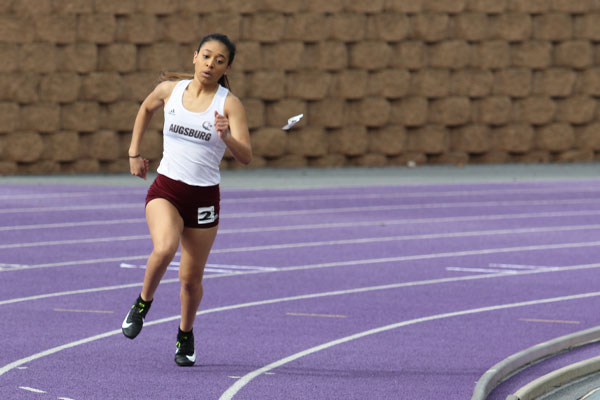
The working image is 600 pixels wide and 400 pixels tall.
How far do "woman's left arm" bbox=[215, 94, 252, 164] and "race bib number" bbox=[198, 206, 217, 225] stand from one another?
0.36 metres

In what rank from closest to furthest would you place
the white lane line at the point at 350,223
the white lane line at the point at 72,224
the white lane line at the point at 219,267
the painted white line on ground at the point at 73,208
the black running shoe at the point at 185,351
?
the black running shoe at the point at 185,351
the white lane line at the point at 219,267
the white lane line at the point at 72,224
the white lane line at the point at 350,223
the painted white line on ground at the point at 73,208

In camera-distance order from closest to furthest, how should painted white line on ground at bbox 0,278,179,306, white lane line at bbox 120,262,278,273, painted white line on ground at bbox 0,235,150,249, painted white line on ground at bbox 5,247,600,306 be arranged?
painted white line on ground at bbox 0,278,179,306
painted white line on ground at bbox 5,247,600,306
white lane line at bbox 120,262,278,273
painted white line on ground at bbox 0,235,150,249

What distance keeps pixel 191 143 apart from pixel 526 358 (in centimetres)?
236

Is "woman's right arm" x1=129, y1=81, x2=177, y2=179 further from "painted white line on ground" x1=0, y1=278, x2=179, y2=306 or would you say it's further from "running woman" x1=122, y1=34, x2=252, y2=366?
"painted white line on ground" x1=0, y1=278, x2=179, y2=306

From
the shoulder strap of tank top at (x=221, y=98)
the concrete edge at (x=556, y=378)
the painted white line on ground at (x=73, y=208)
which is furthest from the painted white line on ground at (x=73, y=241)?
the concrete edge at (x=556, y=378)

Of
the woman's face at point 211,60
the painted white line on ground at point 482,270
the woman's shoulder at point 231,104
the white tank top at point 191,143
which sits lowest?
the painted white line on ground at point 482,270

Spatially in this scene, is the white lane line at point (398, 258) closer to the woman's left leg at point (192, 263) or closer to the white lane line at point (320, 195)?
the woman's left leg at point (192, 263)

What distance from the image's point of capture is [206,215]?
680cm

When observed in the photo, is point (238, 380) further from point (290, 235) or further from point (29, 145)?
point (29, 145)

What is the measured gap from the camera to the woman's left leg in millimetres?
6840

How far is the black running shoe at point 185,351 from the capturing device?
7078mm

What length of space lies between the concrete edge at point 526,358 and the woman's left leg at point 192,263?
168 cm

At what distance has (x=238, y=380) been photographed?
6699 mm

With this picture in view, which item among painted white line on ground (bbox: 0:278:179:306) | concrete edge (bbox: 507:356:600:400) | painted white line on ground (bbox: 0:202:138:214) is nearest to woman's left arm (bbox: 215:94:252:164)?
concrete edge (bbox: 507:356:600:400)
